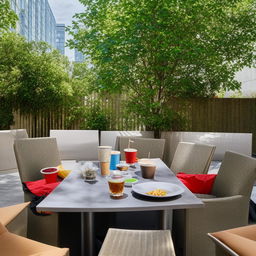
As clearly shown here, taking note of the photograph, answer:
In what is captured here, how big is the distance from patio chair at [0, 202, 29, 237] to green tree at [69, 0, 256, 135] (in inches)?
131

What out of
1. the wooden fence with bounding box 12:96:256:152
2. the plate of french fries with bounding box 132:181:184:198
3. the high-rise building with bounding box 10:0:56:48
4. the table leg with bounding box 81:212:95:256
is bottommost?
the table leg with bounding box 81:212:95:256

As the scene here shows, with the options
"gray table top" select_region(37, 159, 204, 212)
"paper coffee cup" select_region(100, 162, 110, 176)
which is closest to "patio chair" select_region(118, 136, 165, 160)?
"paper coffee cup" select_region(100, 162, 110, 176)

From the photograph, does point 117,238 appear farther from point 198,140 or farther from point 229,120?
point 229,120

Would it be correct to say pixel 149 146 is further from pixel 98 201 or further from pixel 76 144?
pixel 98 201

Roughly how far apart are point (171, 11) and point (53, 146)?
10.5ft

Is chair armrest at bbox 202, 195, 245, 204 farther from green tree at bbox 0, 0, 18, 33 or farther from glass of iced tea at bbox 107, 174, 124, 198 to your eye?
green tree at bbox 0, 0, 18, 33

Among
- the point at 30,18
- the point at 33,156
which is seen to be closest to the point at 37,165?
the point at 33,156

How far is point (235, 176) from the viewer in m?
2.25

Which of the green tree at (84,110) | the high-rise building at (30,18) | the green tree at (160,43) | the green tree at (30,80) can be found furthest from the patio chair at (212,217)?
the high-rise building at (30,18)

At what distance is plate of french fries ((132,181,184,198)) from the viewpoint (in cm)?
179

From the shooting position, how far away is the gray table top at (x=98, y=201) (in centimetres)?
160

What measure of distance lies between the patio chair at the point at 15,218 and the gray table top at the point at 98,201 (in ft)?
0.95

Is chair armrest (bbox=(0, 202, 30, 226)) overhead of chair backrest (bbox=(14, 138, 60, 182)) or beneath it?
beneath

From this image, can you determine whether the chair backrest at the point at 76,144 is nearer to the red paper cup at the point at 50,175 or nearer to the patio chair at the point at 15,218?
the red paper cup at the point at 50,175
